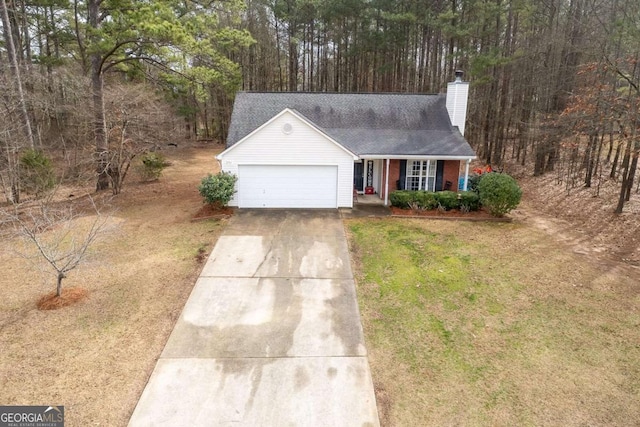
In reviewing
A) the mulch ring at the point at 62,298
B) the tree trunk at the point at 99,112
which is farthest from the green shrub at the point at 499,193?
the tree trunk at the point at 99,112

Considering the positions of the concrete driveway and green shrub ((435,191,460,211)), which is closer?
the concrete driveway

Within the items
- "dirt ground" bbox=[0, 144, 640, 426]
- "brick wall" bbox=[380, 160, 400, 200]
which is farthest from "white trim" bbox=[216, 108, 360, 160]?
"dirt ground" bbox=[0, 144, 640, 426]

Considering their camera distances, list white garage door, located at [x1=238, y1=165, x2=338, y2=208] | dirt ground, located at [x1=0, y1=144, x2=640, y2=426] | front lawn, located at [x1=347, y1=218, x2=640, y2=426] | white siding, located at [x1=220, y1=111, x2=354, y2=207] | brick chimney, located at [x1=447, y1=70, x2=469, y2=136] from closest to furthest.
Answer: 1. front lawn, located at [x1=347, y1=218, x2=640, y2=426]
2. dirt ground, located at [x1=0, y1=144, x2=640, y2=426]
3. white siding, located at [x1=220, y1=111, x2=354, y2=207]
4. white garage door, located at [x1=238, y1=165, x2=338, y2=208]
5. brick chimney, located at [x1=447, y1=70, x2=469, y2=136]

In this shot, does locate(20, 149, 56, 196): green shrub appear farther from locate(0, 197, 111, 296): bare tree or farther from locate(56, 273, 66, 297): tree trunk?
locate(56, 273, 66, 297): tree trunk

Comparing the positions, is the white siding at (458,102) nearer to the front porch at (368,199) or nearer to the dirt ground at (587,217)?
the dirt ground at (587,217)

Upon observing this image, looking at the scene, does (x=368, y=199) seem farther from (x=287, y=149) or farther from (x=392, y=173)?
(x=287, y=149)

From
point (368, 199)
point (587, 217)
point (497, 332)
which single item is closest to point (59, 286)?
point (497, 332)

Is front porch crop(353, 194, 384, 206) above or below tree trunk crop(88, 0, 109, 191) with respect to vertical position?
below
